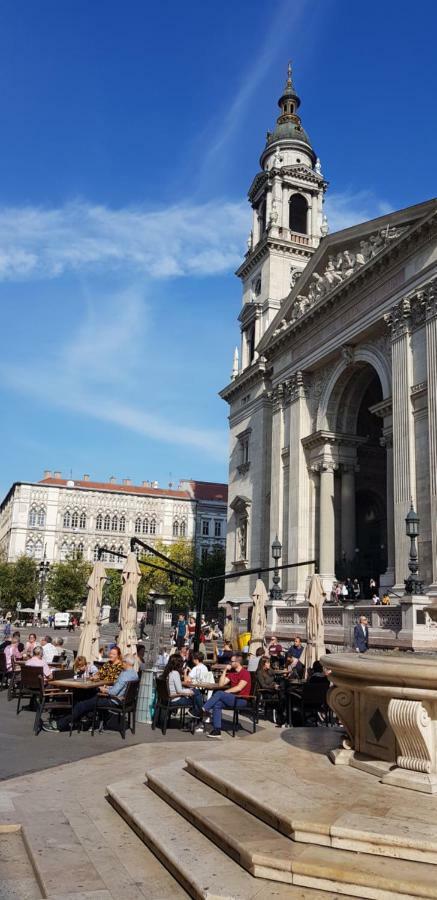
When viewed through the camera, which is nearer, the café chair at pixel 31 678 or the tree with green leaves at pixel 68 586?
the café chair at pixel 31 678

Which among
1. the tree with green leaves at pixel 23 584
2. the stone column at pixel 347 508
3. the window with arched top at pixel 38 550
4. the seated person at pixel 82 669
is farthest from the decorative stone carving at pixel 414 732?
the window with arched top at pixel 38 550

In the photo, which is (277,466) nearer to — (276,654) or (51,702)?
(276,654)

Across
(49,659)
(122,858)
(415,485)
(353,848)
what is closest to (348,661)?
(353,848)

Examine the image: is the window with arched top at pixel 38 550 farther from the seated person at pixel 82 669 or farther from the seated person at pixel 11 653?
the seated person at pixel 82 669

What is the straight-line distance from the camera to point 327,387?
33.3m

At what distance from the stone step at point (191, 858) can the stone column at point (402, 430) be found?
739 inches

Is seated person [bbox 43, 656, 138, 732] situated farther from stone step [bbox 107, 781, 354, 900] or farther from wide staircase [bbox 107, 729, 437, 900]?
wide staircase [bbox 107, 729, 437, 900]

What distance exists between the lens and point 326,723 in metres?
13.2

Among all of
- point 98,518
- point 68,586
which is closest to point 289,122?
point 68,586

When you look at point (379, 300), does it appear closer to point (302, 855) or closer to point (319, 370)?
point (319, 370)

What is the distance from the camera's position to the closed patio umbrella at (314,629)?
58.1 feet

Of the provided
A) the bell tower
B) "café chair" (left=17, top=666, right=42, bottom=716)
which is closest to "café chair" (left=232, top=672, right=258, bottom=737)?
"café chair" (left=17, top=666, right=42, bottom=716)

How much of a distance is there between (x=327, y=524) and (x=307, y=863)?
2777 centimetres

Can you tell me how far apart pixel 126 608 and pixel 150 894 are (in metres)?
14.4
